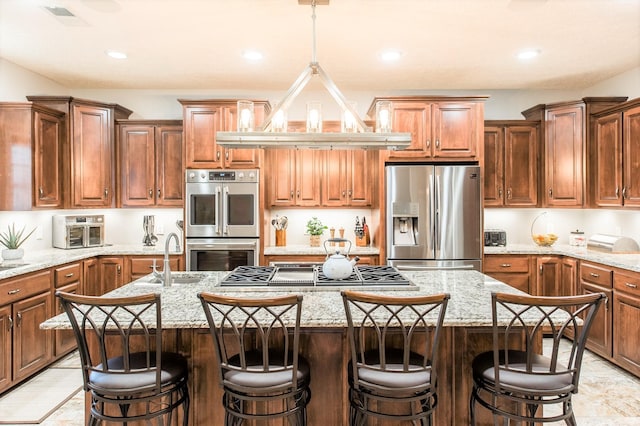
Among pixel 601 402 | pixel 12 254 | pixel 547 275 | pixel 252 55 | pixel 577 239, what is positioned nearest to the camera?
pixel 601 402

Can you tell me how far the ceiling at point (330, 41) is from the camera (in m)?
2.87

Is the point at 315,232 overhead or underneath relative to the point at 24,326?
overhead

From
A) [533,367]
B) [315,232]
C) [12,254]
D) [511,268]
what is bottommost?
[533,367]

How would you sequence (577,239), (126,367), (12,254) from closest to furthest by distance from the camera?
(126,367), (12,254), (577,239)

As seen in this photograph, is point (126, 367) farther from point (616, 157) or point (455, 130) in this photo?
point (616, 157)

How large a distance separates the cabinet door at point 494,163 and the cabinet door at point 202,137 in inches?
116

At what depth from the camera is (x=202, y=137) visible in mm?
4309

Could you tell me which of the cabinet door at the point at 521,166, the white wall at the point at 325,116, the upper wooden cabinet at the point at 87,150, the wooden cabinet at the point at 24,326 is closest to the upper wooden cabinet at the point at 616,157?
the cabinet door at the point at 521,166

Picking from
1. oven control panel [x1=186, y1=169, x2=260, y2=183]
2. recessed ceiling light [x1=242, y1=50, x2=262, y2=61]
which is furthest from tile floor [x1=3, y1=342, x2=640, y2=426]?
recessed ceiling light [x1=242, y1=50, x2=262, y2=61]

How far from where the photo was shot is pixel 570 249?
4305mm

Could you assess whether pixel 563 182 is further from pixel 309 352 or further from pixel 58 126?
pixel 58 126

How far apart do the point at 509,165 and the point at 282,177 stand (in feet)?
8.40

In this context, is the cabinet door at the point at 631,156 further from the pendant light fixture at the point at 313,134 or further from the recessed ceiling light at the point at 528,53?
the pendant light fixture at the point at 313,134

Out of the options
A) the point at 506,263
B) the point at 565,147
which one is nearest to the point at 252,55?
the point at 506,263
